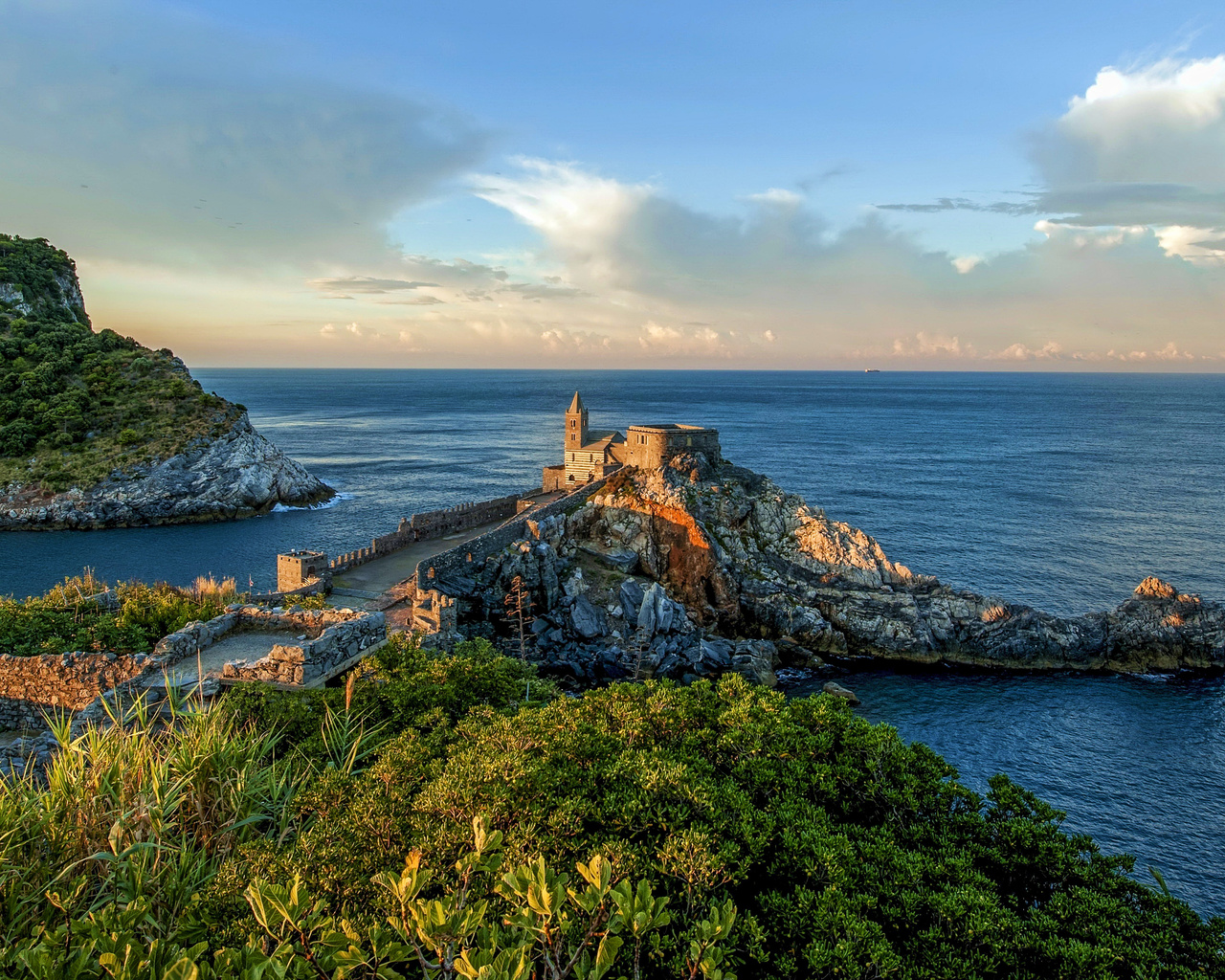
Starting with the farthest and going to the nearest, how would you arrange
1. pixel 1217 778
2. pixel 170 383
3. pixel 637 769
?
1. pixel 170 383
2. pixel 1217 778
3. pixel 637 769

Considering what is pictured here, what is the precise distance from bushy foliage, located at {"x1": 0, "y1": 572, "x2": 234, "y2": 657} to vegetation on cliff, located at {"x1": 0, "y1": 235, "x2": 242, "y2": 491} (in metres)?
52.8

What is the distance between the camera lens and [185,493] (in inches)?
2650

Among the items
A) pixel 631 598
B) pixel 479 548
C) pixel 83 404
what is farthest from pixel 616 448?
pixel 83 404

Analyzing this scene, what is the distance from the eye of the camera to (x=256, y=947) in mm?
6316

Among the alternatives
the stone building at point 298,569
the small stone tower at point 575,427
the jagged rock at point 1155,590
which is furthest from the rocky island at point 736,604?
the small stone tower at point 575,427

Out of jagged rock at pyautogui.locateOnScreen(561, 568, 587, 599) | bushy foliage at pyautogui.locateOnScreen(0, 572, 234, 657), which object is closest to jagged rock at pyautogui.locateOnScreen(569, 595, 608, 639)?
jagged rock at pyautogui.locateOnScreen(561, 568, 587, 599)

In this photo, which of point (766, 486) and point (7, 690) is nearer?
point (7, 690)

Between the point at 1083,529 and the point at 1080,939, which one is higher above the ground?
the point at 1080,939

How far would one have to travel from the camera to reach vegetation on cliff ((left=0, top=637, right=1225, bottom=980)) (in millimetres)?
6418

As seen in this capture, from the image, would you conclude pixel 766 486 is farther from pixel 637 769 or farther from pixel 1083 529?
pixel 637 769

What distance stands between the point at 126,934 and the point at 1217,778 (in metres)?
41.1

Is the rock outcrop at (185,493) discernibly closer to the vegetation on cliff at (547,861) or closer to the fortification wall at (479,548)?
the fortification wall at (479,548)

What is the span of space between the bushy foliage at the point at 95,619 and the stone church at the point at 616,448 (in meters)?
35.2

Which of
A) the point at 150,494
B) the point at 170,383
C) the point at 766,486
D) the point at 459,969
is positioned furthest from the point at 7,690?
the point at 170,383
